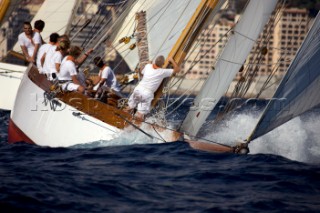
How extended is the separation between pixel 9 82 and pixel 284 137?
30.2 ft

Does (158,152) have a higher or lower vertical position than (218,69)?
lower

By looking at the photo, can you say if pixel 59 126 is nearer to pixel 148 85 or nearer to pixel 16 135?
pixel 16 135

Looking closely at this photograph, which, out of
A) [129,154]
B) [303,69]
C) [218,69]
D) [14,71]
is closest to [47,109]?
[129,154]

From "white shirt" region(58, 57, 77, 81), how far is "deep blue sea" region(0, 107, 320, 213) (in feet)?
3.49

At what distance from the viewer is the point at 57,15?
22875 millimetres

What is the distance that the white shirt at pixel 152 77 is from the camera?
14766 mm

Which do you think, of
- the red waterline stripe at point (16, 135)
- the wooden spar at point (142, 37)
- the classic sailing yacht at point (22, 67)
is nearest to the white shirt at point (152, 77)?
the red waterline stripe at point (16, 135)

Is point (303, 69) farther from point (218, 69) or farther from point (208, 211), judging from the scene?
point (208, 211)

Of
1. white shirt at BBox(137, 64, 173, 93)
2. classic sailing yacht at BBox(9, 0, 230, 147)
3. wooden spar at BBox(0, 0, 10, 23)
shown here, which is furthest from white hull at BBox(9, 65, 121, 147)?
wooden spar at BBox(0, 0, 10, 23)

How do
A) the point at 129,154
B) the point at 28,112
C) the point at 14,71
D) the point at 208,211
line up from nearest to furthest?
the point at 208,211, the point at 129,154, the point at 28,112, the point at 14,71

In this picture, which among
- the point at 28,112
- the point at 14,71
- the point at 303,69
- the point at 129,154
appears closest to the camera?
the point at 303,69

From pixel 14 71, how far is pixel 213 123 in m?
7.77

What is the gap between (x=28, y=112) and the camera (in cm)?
1512

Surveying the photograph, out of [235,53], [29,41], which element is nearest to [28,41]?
[29,41]
